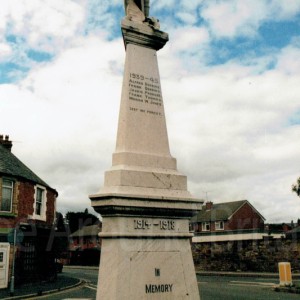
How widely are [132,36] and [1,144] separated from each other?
18.2m

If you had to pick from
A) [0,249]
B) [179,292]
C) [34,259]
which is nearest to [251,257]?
[34,259]

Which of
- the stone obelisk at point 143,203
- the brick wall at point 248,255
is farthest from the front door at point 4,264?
the brick wall at point 248,255

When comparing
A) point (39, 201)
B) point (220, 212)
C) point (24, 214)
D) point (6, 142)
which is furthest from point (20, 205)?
point (220, 212)

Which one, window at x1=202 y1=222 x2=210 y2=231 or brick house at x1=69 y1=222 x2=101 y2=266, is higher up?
window at x1=202 y1=222 x2=210 y2=231

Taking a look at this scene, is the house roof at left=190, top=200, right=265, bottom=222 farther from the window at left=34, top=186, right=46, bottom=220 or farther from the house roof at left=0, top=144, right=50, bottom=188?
the house roof at left=0, top=144, right=50, bottom=188

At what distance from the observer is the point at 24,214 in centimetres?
1892

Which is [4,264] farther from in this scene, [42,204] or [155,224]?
[155,224]

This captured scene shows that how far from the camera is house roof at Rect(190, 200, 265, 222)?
46.4 metres

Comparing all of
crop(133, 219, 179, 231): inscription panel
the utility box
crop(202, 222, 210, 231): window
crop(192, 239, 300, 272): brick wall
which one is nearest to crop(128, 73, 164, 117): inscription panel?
crop(133, 219, 179, 231): inscription panel

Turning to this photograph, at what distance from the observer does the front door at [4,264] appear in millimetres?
17109

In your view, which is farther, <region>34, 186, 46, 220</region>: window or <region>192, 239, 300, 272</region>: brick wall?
<region>192, 239, 300, 272</region>: brick wall

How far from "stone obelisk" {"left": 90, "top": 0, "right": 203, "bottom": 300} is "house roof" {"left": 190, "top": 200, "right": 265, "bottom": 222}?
42.0 meters

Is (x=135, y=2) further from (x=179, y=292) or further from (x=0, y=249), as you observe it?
(x=0, y=249)

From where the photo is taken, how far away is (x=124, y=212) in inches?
176
